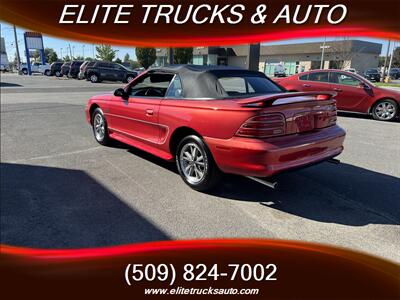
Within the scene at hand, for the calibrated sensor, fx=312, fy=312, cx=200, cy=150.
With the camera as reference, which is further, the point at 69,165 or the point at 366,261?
the point at 69,165

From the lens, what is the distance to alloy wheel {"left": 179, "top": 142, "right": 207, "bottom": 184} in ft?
12.2

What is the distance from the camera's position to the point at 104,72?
80.4 ft

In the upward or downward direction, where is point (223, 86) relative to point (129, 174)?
upward

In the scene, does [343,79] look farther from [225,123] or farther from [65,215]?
[65,215]

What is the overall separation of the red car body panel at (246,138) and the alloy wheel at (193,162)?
21 centimetres

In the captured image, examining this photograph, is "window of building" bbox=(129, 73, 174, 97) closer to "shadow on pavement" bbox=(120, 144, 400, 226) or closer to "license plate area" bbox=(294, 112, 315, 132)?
"shadow on pavement" bbox=(120, 144, 400, 226)

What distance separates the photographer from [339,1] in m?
8.30

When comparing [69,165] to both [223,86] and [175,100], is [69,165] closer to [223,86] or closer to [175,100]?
[175,100]

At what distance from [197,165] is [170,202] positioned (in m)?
0.57

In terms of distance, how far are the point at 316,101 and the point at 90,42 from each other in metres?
6.95

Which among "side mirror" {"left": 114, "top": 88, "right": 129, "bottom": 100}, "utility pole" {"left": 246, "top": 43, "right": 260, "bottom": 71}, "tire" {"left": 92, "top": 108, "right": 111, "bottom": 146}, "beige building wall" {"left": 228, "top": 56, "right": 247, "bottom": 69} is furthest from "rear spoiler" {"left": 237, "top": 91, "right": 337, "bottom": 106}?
"beige building wall" {"left": 228, "top": 56, "right": 247, "bottom": 69}

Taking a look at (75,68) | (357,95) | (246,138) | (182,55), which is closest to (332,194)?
(246,138)

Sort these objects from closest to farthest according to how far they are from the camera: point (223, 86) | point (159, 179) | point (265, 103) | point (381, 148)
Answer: point (265, 103), point (223, 86), point (159, 179), point (381, 148)

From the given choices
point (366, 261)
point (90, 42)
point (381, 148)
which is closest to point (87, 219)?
point (366, 261)
